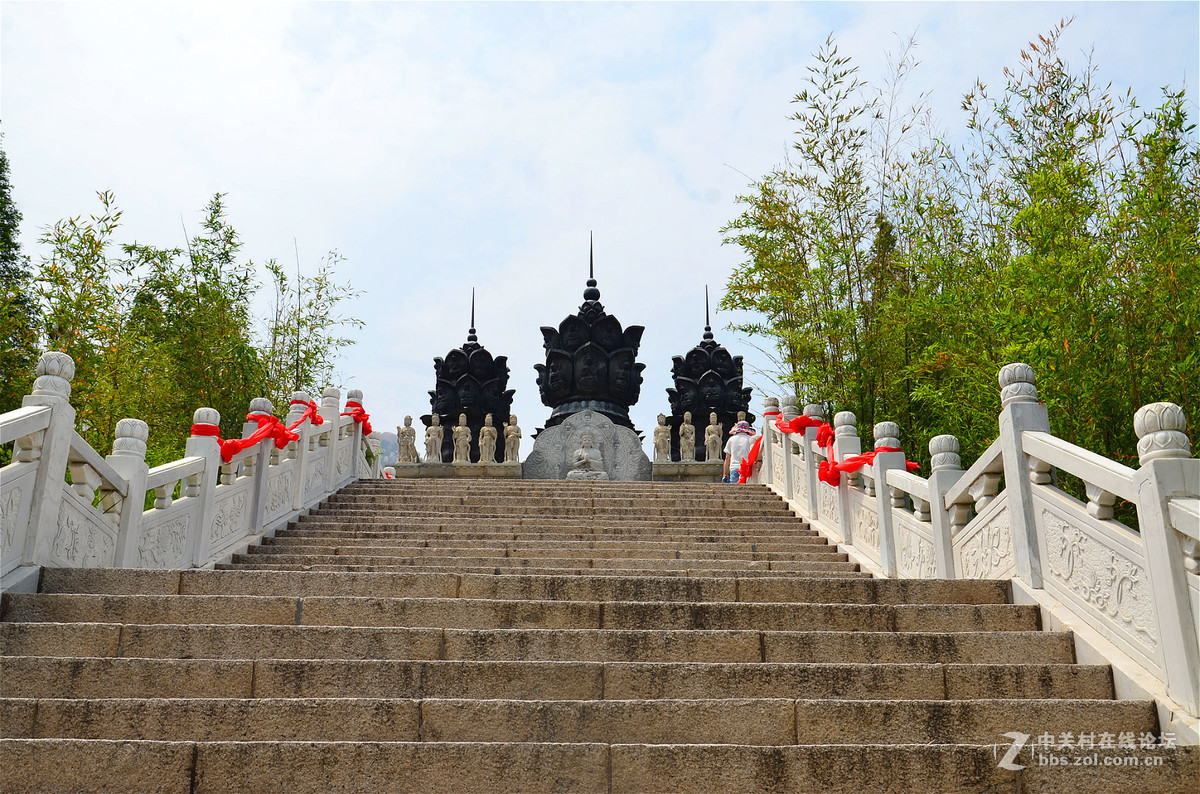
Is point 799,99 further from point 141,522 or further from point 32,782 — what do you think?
point 32,782

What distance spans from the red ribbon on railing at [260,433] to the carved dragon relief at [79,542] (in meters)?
1.30

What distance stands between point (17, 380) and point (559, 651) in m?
7.13

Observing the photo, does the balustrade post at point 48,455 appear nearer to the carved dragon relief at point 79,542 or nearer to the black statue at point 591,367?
the carved dragon relief at point 79,542

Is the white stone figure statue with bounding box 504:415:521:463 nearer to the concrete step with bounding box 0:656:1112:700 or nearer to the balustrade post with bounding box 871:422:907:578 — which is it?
the balustrade post with bounding box 871:422:907:578

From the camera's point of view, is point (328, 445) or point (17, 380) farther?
point (328, 445)

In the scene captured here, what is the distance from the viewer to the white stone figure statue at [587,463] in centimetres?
1376

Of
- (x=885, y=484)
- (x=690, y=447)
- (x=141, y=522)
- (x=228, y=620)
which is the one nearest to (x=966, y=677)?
(x=885, y=484)

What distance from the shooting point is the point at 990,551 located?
474cm

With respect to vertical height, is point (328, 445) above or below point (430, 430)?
below

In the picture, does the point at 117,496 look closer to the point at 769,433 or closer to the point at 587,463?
the point at 769,433

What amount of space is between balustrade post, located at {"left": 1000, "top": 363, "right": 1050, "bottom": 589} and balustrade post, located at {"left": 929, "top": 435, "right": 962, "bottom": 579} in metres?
0.64

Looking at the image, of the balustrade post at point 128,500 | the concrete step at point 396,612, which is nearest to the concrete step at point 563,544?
the balustrade post at point 128,500

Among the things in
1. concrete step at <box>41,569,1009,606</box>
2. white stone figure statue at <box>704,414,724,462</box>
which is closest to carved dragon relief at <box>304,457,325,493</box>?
concrete step at <box>41,569,1009,606</box>

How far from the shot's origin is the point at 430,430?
15.4 m
